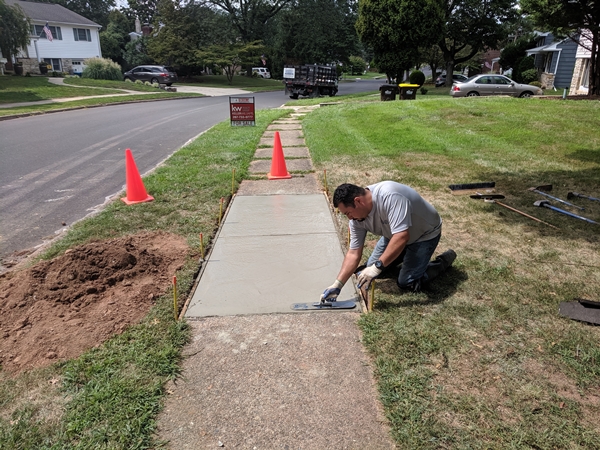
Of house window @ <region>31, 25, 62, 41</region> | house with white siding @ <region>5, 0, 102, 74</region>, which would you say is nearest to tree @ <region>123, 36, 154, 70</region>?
house with white siding @ <region>5, 0, 102, 74</region>

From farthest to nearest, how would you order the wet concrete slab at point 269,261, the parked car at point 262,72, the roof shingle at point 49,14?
the parked car at point 262,72
the roof shingle at point 49,14
the wet concrete slab at point 269,261

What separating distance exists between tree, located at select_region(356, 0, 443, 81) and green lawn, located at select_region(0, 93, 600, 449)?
62.0 feet

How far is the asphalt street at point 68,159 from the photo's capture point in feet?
20.5

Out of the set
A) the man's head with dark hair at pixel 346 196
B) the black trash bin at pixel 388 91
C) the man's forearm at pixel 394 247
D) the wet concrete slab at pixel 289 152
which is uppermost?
the black trash bin at pixel 388 91

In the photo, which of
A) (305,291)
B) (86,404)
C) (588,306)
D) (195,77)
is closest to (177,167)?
(305,291)

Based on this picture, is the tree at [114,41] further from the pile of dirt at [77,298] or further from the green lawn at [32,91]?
the pile of dirt at [77,298]

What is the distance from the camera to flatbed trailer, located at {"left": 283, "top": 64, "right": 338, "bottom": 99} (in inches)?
1081

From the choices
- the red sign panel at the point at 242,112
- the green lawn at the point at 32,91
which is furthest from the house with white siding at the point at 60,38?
the red sign panel at the point at 242,112

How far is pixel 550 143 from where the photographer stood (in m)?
10.4

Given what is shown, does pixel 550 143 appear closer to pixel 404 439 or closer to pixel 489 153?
pixel 489 153

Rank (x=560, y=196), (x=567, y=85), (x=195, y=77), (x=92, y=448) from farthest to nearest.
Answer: (x=195, y=77), (x=567, y=85), (x=560, y=196), (x=92, y=448)

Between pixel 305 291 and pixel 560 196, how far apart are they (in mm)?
5071

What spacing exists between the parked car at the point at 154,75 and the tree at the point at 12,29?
A: 8445 mm

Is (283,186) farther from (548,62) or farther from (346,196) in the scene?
(548,62)
